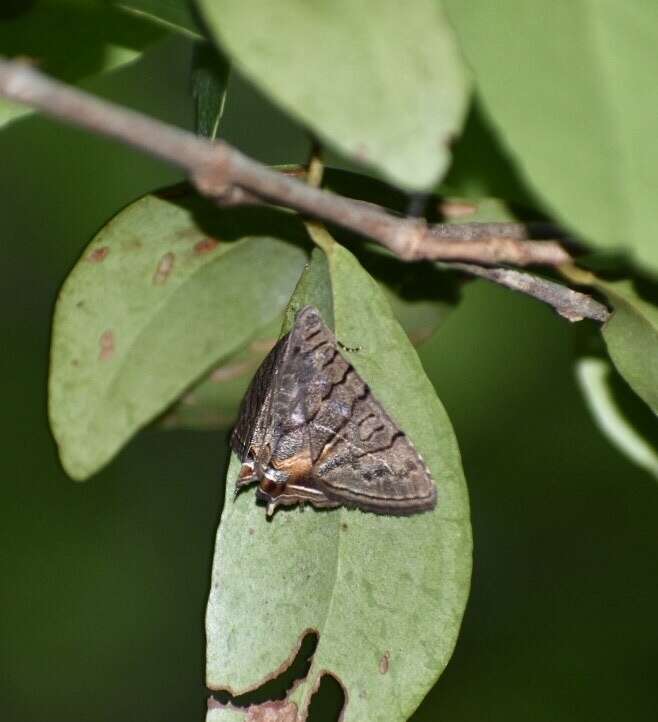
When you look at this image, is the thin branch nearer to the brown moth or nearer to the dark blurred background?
the brown moth

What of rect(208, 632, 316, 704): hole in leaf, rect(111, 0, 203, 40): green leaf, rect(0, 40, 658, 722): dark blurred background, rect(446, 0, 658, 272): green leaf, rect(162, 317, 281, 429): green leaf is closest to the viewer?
rect(446, 0, 658, 272): green leaf

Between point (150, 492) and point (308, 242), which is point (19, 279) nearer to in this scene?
point (150, 492)

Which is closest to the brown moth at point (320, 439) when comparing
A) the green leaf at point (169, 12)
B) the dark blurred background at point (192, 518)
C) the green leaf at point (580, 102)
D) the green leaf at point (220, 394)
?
the green leaf at point (220, 394)

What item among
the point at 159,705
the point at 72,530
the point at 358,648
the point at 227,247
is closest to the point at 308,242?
the point at 227,247

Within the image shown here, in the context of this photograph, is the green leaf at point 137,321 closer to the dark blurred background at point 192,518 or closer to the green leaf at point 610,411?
the green leaf at point 610,411

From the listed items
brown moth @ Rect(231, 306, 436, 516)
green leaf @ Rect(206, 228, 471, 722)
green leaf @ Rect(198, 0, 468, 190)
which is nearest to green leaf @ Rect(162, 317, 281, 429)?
brown moth @ Rect(231, 306, 436, 516)

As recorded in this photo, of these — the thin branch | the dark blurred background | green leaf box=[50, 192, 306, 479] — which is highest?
the thin branch

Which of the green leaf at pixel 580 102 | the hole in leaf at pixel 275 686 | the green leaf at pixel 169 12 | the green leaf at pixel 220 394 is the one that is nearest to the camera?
the green leaf at pixel 580 102
